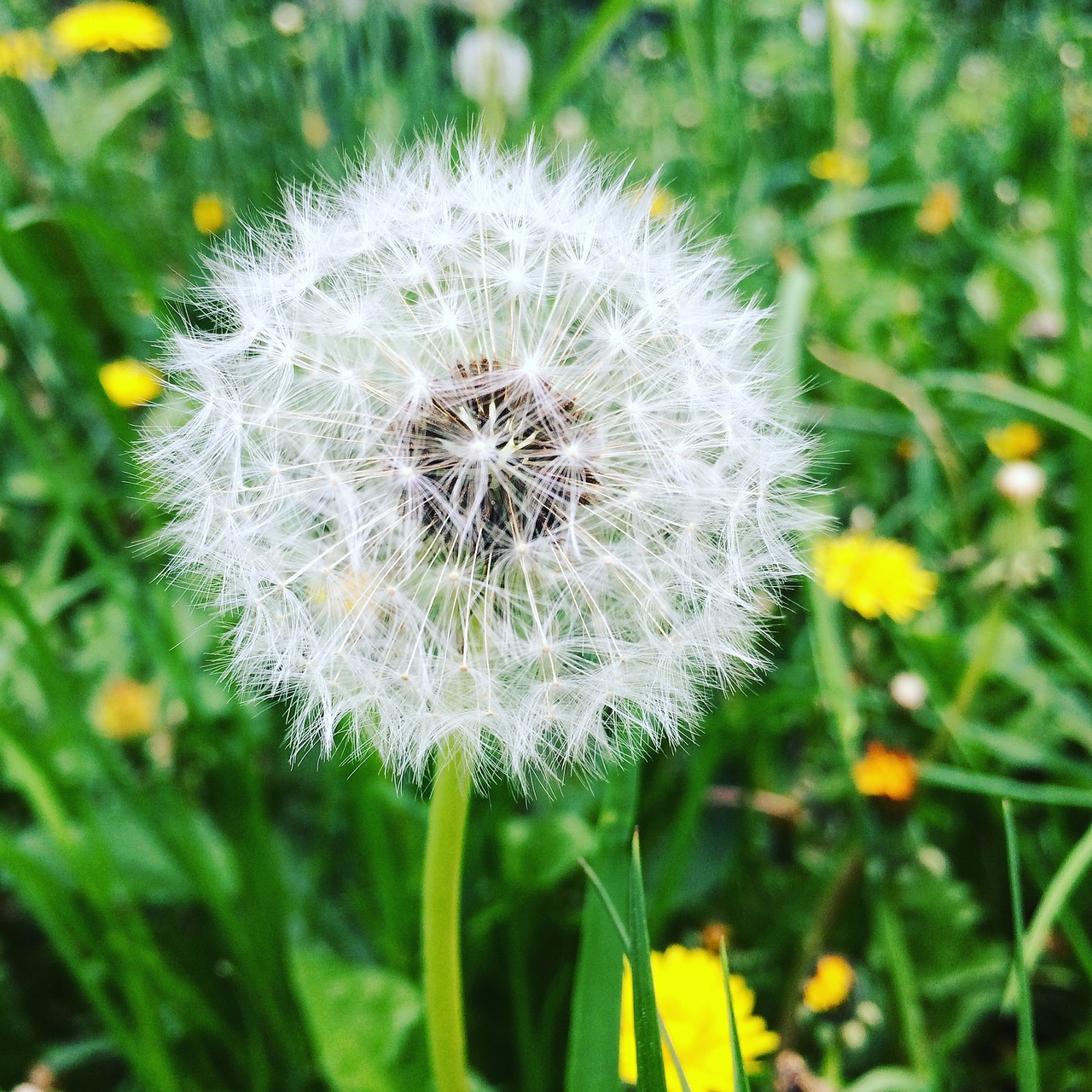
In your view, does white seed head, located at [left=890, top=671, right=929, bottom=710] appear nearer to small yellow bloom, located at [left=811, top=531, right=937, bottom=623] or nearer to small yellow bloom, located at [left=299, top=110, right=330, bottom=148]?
small yellow bloom, located at [left=811, top=531, right=937, bottom=623]

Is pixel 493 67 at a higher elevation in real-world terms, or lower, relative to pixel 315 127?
higher

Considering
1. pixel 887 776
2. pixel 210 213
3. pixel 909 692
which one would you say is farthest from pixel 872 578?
pixel 210 213

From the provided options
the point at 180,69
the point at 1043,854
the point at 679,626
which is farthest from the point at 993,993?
the point at 180,69

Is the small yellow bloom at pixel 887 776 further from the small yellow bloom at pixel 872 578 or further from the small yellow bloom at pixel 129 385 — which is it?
the small yellow bloom at pixel 129 385

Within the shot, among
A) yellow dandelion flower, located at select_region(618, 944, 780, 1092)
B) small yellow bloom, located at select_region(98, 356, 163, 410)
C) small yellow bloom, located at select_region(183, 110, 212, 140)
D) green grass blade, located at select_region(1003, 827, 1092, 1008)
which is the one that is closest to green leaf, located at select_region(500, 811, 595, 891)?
yellow dandelion flower, located at select_region(618, 944, 780, 1092)

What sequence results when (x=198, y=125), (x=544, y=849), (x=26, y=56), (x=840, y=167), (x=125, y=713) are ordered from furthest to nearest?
(x=198, y=125)
(x=840, y=167)
(x=26, y=56)
(x=125, y=713)
(x=544, y=849)

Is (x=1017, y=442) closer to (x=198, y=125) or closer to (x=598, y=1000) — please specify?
(x=598, y=1000)
